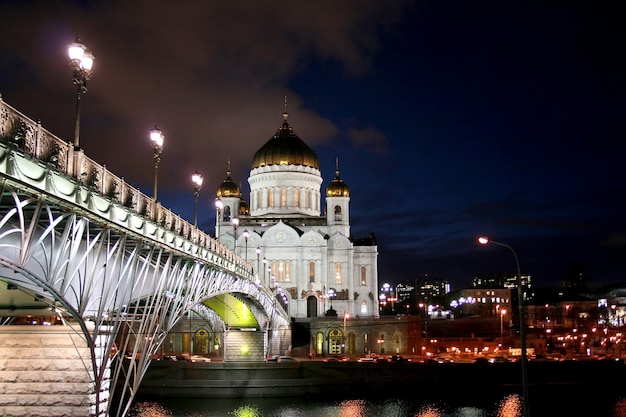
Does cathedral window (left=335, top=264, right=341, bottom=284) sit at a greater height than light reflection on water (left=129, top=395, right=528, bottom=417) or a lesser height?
greater

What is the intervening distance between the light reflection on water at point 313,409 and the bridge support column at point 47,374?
73.7 feet

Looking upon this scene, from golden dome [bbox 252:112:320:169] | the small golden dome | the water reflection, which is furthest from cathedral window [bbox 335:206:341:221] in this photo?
the water reflection

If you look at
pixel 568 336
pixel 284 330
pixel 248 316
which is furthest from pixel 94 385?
pixel 568 336

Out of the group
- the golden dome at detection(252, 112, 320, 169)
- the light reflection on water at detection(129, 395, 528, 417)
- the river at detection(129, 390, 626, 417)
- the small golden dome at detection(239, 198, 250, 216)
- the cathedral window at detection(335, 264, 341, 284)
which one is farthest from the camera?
the small golden dome at detection(239, 198, 250, 216)

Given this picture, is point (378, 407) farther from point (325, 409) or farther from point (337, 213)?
point (337, 213)

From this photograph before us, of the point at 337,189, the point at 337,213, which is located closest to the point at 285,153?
the point at 337,189

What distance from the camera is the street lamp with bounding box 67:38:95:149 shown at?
17766mm

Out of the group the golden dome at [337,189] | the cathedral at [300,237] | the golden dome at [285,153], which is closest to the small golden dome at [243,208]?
the cathedral at [300,237]

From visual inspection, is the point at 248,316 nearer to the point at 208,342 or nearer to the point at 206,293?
the point at 208,342

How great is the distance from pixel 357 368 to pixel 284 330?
1907cm

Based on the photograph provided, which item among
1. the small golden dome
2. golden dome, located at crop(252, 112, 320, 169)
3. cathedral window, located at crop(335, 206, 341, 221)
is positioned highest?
golden dome, located at crop(252, 112, 320, 169)

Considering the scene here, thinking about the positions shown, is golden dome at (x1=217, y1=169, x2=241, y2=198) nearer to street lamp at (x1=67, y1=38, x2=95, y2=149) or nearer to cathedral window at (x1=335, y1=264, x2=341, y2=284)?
cathedral window at (x1=335, y1=264, x2=341, y2=284)

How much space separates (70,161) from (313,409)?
35862 millimetres

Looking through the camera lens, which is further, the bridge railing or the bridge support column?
the bridge support column
